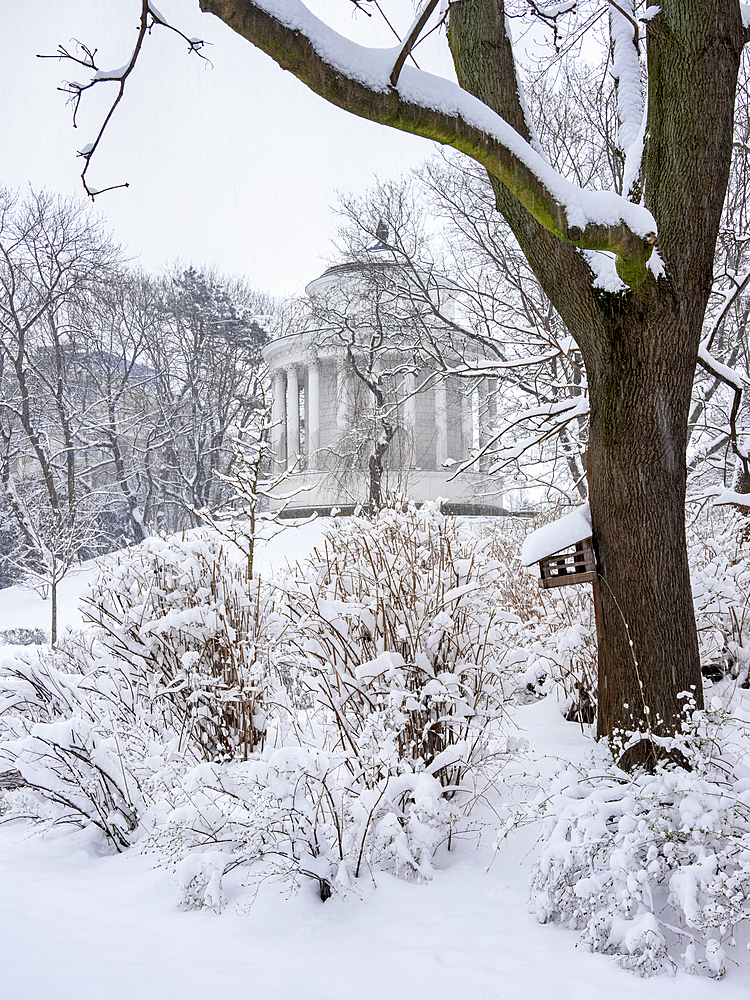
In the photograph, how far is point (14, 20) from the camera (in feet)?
10.3

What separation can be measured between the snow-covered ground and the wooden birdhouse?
3.99ft

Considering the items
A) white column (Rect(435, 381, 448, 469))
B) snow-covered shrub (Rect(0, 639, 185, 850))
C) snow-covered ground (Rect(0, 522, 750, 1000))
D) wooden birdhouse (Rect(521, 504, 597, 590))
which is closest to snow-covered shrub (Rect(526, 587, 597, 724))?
wooden birdhouse (Rect(521, 504, 597, 590))

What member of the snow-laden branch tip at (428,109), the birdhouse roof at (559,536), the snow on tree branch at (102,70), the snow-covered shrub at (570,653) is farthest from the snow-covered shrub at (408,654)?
the snow on tree branch at (102,70)

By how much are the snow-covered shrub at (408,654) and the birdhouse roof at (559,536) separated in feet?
1.18

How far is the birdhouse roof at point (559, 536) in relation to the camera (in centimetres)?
340

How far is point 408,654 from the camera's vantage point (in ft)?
11.1

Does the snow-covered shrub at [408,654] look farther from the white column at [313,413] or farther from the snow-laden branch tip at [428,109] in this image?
the white column at [313,413]

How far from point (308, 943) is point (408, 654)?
4.41 ft

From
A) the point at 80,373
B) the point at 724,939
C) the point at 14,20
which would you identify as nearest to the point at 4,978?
the point at 724,939

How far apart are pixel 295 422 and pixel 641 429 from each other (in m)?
19.1

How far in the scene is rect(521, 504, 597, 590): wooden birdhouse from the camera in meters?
3.41

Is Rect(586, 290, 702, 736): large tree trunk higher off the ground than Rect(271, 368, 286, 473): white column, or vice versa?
Rect(271, 368, 286, 473): white column

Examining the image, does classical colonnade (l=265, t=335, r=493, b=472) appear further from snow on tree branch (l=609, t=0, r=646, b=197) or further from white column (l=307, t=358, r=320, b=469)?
snow on tree branch (l=609, t=0, r=646, b=197)

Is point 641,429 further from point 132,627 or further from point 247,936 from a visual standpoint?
point 132,627
